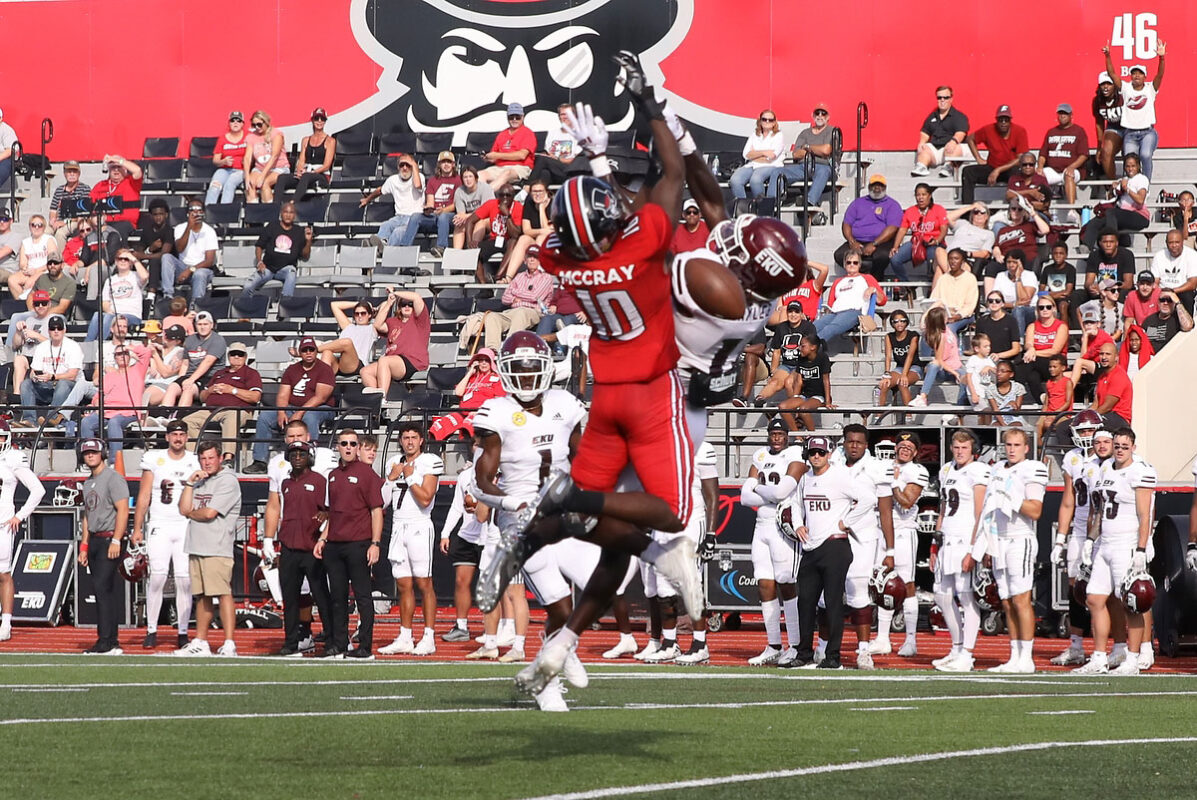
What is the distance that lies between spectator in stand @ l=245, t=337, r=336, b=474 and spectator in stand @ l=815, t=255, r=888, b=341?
4987 mm

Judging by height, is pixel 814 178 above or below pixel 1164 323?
above

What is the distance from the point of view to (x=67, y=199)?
22.2 m

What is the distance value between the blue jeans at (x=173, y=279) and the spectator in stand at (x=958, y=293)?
27.2 ft

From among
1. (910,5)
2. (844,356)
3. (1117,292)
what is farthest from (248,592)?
(910,5)

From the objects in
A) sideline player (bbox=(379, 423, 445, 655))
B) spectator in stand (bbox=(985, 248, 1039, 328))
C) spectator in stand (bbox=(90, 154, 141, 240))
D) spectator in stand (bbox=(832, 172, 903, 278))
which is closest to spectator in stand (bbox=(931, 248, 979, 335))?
spectator in stand (bbox=(985, 248, 1039, 328))

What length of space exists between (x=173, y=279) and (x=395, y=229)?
8.63 ft

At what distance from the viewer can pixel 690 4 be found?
23562 mm

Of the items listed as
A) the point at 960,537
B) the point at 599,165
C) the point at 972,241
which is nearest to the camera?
the point at 599,165

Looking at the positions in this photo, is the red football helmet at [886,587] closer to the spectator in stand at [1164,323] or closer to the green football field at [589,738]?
the green football field at [589,738]

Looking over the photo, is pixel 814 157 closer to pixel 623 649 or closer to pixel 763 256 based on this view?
pixel 623 649

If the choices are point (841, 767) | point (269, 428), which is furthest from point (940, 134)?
point (841, 767)

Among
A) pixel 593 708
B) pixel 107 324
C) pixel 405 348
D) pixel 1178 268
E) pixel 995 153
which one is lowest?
pixel 593 708

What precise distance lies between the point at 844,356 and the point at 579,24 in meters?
7.56

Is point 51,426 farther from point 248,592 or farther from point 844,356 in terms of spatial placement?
point 844,356
